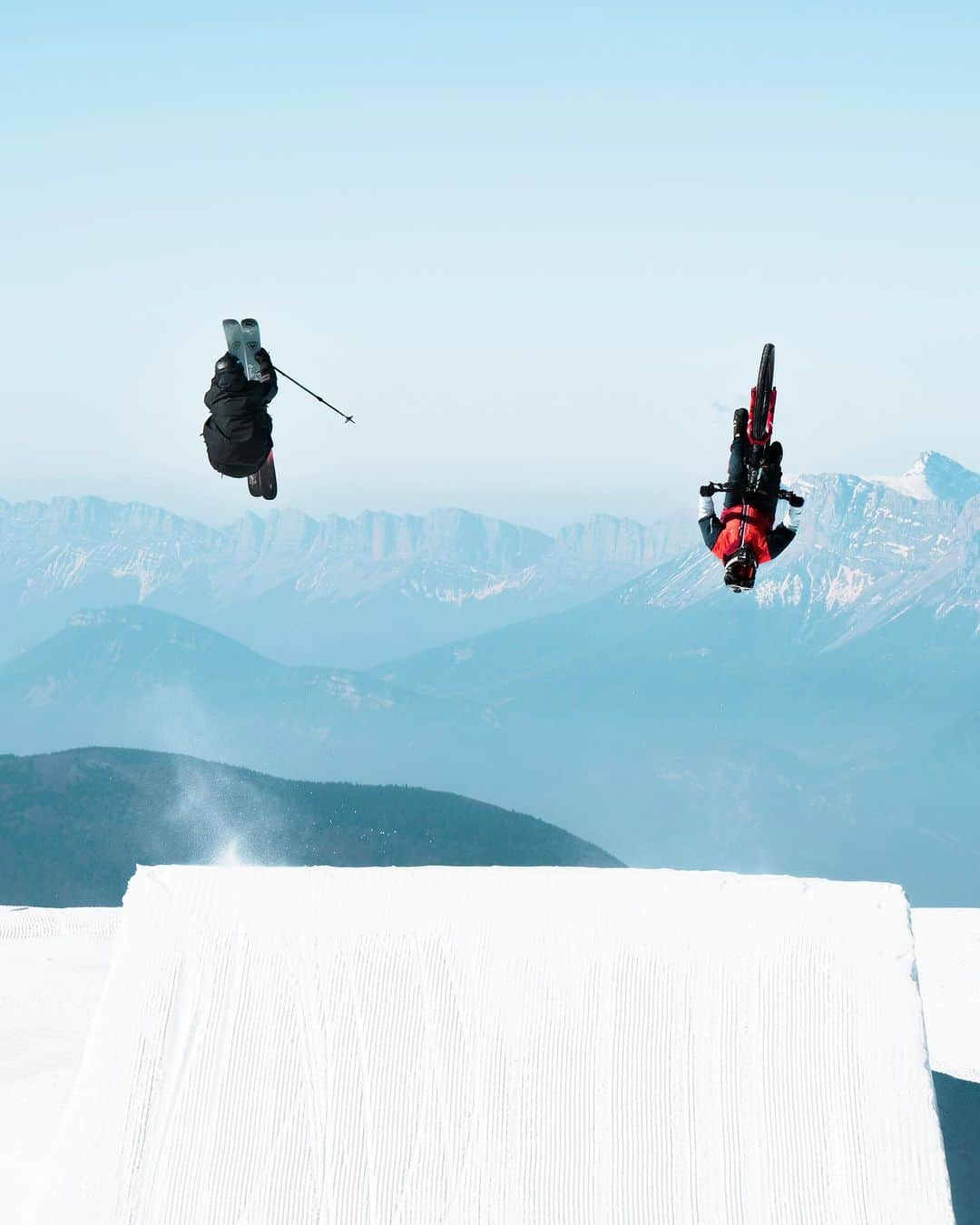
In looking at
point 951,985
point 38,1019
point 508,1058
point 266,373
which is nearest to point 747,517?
point 266,373

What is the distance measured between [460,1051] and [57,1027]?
21426 mm

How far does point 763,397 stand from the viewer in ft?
68.2

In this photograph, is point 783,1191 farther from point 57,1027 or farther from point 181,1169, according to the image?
point 57,1027

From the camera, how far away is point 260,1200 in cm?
2091

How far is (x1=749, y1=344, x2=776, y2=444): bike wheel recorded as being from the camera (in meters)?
20.6

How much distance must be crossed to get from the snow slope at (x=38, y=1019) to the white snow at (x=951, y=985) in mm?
→ 20619

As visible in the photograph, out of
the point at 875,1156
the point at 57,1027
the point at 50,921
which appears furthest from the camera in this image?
the point at 50,921

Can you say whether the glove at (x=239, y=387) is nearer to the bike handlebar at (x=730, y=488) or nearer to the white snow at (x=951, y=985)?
the bike handlebar at (x=730, y=488)

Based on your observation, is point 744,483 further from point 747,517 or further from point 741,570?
point 741,570

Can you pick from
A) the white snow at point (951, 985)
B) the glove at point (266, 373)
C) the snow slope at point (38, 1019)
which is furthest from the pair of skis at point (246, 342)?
the white snow at point (951, 985)

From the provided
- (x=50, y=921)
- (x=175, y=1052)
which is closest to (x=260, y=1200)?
(x=175, y=1052)

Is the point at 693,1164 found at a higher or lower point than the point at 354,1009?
lower

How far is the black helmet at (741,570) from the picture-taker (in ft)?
67.0

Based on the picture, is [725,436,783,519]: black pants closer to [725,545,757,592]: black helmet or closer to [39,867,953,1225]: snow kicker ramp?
[725,545,757,592]: black helmet
